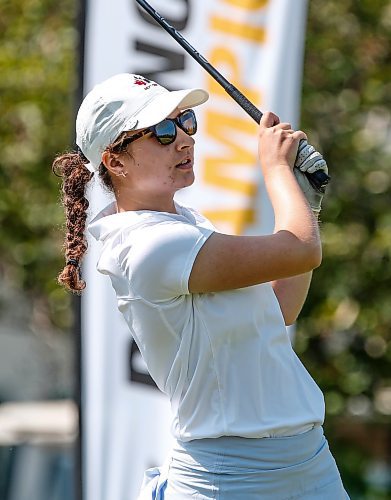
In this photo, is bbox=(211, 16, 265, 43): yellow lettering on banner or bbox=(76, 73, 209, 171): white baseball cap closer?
bbox=(76, 73, 209, 171): white baseball cap

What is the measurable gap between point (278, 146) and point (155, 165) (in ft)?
0.86

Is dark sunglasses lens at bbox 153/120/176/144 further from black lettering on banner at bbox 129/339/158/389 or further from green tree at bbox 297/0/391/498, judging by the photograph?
green tree at bbox 297/0/391/498

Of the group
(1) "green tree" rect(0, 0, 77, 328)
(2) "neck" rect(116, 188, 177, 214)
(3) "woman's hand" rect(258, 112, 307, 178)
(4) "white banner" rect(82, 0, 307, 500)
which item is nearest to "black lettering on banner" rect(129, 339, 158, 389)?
(4) "white banner" rect(82, 0, 307, 500)

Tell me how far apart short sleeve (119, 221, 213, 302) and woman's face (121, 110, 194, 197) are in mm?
135

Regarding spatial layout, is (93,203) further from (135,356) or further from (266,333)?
(266,333)

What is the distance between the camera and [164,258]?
7.86 ft

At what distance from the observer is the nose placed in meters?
2.55

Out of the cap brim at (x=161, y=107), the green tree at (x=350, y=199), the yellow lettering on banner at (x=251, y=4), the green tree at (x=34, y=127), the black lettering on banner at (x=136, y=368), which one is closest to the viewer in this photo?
the cap brim at (x=161, y=107)

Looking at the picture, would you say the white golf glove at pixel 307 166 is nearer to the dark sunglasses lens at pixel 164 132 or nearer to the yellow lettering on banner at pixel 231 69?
the dark sunglasses lens at pixel 164 132

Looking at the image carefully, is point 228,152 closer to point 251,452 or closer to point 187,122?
point 187,122

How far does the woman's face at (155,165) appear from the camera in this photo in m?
2.54

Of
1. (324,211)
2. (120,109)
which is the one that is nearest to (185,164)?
(120,109)

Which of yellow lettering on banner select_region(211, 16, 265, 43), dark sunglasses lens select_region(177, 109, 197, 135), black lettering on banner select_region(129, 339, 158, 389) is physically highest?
yellow lettering on banner select_region(211, 16, 265, 43)

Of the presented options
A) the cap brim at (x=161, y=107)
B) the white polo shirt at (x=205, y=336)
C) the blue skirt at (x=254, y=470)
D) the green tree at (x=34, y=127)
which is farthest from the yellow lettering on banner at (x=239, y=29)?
the green tree at (x=34, y=127)
